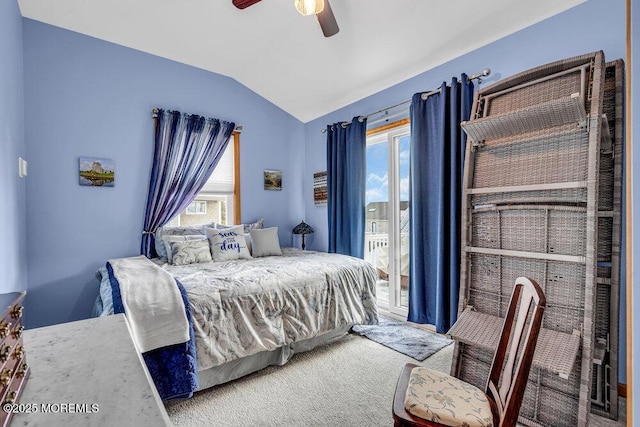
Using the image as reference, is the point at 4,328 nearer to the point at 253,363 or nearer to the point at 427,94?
the point at 253,363

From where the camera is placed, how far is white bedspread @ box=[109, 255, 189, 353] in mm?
1711

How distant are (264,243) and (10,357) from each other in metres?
2.93

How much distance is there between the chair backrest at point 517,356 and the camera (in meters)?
0.95

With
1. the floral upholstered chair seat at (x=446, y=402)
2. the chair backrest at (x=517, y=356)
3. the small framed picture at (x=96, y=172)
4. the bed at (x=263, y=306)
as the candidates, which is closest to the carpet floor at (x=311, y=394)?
the bed at (x=263, y=306)

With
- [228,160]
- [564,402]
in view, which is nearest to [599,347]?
[564,402]

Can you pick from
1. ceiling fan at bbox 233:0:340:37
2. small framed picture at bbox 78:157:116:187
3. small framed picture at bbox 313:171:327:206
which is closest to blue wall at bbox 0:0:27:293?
small framed picture at bbox 78:157:116:187

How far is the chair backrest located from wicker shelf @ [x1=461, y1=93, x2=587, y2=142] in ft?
3.26

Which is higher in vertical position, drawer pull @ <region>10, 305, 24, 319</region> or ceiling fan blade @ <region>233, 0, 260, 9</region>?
ceiling fan blade @ <region>233, 0, 260, 9</region>

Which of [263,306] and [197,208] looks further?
[197,208]

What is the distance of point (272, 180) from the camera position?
4.25 meters

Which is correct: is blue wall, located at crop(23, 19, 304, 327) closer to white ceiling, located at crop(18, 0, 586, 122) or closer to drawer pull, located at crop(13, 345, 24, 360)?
→ white ceiling, located at crop(18, 0, 586, 122)

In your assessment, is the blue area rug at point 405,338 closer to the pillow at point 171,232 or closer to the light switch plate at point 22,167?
the pillow at point 171,232

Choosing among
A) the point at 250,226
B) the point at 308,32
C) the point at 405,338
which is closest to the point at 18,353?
the point at 405,338

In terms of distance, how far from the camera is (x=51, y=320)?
9.28ft
